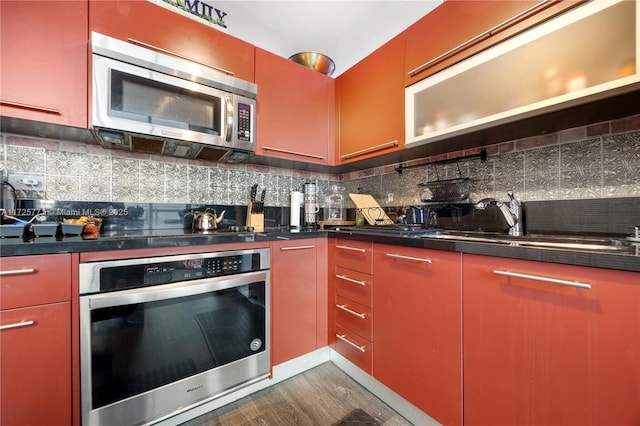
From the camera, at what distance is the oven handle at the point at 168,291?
39.3 inches

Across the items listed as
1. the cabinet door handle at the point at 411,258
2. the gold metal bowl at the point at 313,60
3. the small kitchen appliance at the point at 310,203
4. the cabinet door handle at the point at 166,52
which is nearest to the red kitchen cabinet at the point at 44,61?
the cabinet door handle at the point at 166,52

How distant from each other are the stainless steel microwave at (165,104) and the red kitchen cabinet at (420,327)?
3.70 feet

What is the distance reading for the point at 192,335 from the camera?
1.21m

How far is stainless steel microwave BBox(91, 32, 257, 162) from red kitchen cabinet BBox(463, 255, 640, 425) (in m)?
1.43

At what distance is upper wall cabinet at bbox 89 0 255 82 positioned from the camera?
1.24 meters

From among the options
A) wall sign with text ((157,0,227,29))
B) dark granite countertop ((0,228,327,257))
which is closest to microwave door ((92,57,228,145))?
wall sign with text ((157,0,227,29))

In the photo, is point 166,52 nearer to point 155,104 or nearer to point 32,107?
point 155,104

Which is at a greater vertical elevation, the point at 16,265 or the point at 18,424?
the point at 16,265

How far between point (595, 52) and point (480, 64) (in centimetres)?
40

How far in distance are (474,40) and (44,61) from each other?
197 centimetres

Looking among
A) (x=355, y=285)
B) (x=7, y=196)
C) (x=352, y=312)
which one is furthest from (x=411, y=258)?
(x=7, y=196)

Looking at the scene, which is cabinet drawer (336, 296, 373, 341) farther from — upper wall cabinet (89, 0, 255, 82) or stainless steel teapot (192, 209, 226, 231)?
upper wall cabinet (89, 0, 255, 82)

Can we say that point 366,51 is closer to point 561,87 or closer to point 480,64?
point 480,64

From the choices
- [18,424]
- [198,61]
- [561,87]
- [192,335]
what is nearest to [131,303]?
[192,335]
